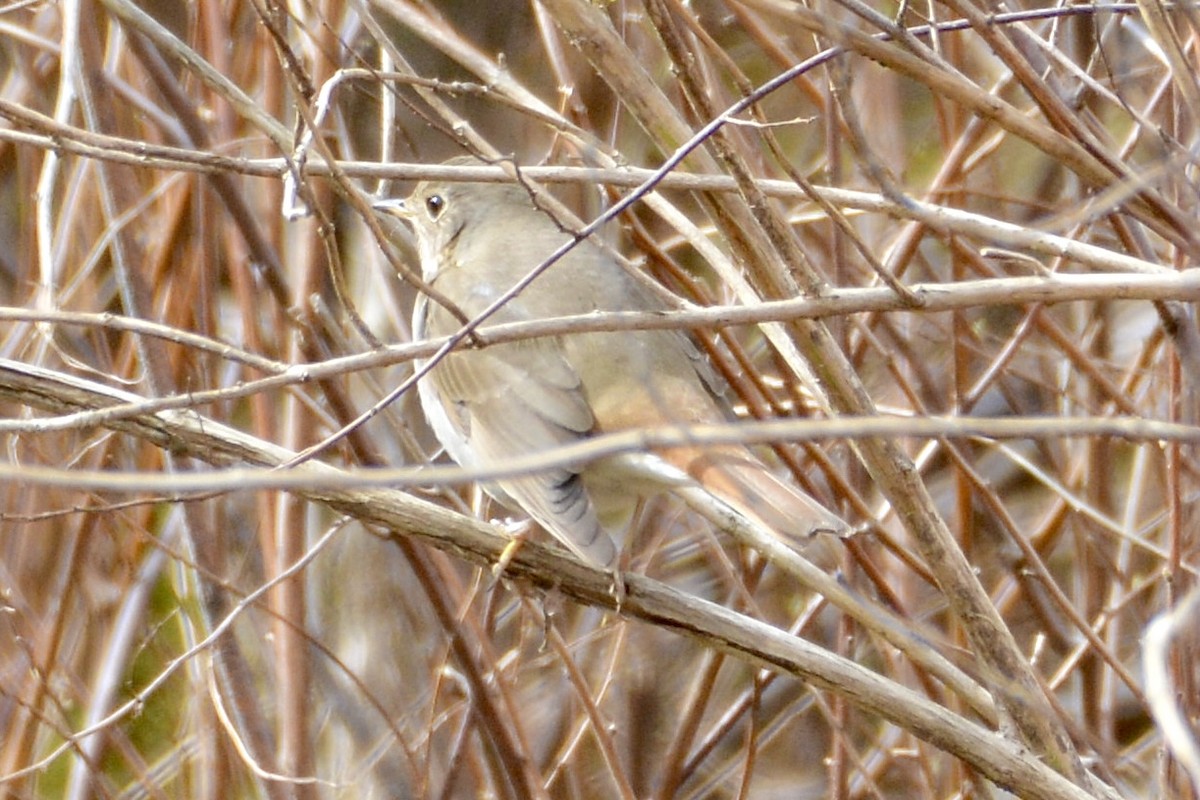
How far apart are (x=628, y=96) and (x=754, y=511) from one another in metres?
0.84

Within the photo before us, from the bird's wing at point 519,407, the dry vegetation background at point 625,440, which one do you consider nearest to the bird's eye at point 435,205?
the dry vegetation background at point 625,440

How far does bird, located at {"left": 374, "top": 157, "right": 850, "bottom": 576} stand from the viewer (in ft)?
9.00

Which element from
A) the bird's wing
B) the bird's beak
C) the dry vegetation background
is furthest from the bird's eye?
the bird's wing

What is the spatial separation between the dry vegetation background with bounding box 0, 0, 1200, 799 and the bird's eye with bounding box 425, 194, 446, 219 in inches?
7.9

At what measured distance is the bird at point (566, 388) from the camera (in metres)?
2.74

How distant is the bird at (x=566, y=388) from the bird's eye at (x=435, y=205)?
0.36 feet

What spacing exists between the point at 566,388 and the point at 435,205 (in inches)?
35.7

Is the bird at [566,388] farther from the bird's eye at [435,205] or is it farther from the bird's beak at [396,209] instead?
the bird's beak at [396,209]

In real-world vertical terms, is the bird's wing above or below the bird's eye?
below

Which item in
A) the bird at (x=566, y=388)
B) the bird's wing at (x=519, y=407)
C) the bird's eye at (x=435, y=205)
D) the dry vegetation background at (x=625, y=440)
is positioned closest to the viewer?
the dry vegetation background at (x=625, y=440)

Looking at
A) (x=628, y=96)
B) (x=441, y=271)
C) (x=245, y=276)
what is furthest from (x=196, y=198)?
(x=628, y=96)

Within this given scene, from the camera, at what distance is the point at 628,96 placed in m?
1.93

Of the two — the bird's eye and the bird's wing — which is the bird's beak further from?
the bird's wing

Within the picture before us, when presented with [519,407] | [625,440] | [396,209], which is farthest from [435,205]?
[625,440]
